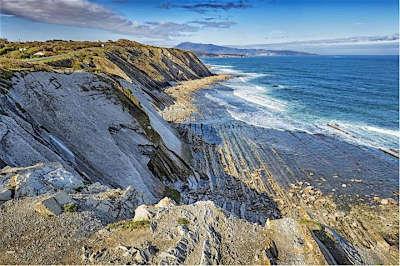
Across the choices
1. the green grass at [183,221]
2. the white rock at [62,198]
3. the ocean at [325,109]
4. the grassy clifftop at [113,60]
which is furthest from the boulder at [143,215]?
the ocean at [325,109]

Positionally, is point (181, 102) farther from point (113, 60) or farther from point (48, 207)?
point (48, 207)

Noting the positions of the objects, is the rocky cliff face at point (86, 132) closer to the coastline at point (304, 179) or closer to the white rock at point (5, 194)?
the white rock at point (5, 194)

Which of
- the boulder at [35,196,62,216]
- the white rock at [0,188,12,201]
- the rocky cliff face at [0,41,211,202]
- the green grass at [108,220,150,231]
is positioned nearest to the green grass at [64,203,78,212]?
the boulder at [35,196,62,216]

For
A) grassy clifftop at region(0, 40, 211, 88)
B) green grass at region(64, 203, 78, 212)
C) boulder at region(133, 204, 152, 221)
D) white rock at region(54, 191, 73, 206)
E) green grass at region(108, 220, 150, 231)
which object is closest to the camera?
green grass at region(108, 220, 150, 231)

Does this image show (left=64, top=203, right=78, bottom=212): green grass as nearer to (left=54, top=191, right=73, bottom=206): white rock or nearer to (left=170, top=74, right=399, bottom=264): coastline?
(left=54, top=191, right=73, bottom=206): white rock

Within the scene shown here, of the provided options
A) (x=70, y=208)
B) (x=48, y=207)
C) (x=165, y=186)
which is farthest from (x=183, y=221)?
(x=165, y=186)

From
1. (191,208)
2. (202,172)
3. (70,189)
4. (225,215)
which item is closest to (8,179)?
(70,189)

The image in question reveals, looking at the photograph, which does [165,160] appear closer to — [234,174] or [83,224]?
[234,174]
